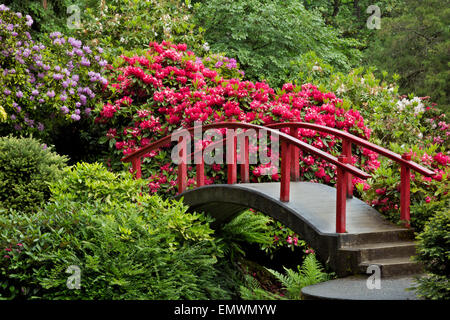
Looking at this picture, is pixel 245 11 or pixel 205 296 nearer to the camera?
pixel 205 296

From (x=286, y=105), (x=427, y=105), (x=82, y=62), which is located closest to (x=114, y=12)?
(x=82, y=62)

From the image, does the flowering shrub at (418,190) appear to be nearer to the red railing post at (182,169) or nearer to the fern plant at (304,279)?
the fern plant at (304,279)

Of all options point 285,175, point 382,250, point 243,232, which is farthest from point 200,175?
point 382,250

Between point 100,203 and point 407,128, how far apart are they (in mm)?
6542

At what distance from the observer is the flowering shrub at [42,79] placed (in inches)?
371

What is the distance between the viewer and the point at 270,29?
13.8 m

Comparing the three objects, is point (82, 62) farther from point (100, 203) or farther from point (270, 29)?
point (270, 29)

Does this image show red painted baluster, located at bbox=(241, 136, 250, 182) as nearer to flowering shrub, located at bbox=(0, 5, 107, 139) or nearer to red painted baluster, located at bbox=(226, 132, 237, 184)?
red painted baluster, located at bbox=(226, 132, 237, 184)

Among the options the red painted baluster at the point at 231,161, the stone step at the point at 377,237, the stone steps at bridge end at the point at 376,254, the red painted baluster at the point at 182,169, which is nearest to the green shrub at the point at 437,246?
the stone steps at bridge end at the point at 376,254

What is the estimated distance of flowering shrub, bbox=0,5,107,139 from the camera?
9422 millimetres

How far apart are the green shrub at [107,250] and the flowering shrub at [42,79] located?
2.86 m

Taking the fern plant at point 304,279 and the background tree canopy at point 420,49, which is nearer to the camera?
the fern plant at point 304,279

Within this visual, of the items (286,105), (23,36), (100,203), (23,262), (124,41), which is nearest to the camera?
(23,262)

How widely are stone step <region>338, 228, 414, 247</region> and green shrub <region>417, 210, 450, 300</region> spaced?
2.96ft
